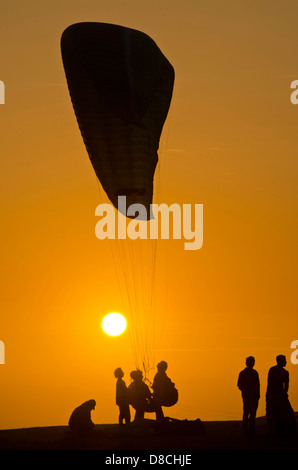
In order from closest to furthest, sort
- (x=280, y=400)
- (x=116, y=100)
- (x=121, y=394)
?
1. (x=280, y=400)
2. (x=121, y=394)
3. (x=116, y=100)

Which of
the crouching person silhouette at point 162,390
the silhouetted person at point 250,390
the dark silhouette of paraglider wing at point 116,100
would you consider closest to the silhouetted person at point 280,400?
the silhouetted person at point 250,390

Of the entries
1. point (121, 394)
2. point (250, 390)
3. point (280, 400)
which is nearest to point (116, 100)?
point (121, 394)

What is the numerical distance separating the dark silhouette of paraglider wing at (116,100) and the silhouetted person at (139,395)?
6.56 m

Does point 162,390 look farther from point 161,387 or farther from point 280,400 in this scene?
point 280,400

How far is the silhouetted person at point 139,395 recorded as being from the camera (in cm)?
2777

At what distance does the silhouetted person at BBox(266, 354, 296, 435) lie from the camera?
2556 centimetres

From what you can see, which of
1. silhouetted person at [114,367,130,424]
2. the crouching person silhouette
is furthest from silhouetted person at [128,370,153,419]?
silhouetted person at [114,367,130,424]

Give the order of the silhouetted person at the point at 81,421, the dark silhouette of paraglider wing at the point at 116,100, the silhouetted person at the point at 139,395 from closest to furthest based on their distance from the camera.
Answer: the silhouetted person at the point at 81,421 → the silhouetted person at the point at 139,395 → the dark silhouette of paraglider wing at the point at 116,100

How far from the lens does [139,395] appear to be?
91.1 ft

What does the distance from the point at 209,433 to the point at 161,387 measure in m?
1.89

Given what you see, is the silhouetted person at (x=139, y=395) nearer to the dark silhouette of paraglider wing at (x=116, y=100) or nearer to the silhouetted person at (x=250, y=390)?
the silhouetted person at (x=250, y=390)

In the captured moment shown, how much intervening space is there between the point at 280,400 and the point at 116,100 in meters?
11.2
